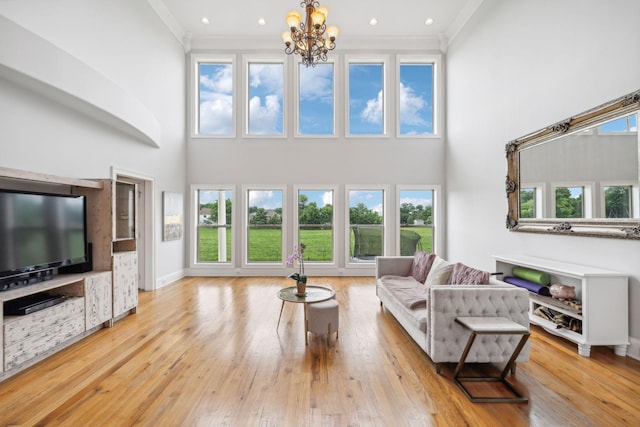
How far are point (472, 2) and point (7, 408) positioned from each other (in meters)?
8.11

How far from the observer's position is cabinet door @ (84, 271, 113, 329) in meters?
3.27

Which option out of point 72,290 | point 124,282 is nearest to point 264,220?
point 124,282

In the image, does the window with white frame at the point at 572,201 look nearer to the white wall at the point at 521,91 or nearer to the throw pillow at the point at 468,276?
the white wall at the point at 521,91

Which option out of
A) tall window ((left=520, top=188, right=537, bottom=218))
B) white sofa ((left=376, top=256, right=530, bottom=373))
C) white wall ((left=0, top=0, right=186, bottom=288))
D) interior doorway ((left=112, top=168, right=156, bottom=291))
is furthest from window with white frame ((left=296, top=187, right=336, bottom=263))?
white sofa ((left=376, top=256, right=530, bottom=373))

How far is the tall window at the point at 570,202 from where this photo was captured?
3.31 meters

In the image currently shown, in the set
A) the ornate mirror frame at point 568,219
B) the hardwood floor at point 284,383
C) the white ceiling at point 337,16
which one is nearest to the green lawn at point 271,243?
the ornate mirror frame at point 568,219

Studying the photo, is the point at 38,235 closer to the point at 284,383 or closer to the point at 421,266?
the point at 284,383

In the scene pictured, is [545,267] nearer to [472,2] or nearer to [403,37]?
[472,2]

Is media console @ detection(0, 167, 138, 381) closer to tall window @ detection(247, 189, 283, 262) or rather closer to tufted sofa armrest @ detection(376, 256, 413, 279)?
tall window @ detection(247, 189, 283, 262)

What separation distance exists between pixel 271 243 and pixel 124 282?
133 inches

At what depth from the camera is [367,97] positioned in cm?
704

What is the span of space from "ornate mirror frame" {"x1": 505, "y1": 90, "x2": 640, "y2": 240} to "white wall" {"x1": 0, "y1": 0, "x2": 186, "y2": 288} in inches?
220

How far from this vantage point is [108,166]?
4379 mm

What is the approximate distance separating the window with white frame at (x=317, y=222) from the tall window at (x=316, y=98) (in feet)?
5.01
